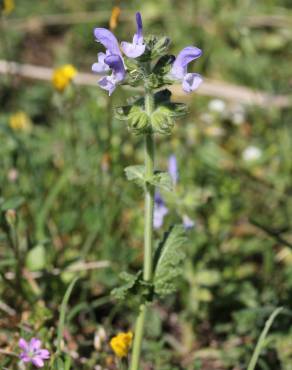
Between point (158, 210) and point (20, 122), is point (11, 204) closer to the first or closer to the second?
point (158, 210)

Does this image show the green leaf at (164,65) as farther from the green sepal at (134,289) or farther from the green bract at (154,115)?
the green sepal at (134,289)

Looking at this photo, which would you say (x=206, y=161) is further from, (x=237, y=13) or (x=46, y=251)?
(x=237, y=13)

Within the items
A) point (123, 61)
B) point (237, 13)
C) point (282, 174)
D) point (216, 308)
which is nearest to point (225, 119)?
point (282, 174)

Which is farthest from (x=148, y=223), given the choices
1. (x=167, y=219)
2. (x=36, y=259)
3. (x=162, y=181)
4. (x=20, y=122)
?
(x=20, y=122)

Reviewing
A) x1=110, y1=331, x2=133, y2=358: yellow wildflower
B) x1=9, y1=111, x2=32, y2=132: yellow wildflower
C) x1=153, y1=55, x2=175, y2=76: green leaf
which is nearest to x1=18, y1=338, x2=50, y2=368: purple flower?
x1=110, y1=331, x2=133, y2=358: yellow wildflower

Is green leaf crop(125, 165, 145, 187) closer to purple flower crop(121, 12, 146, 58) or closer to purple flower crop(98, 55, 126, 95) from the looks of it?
purple flower crop(98, 55, 126, 95)
